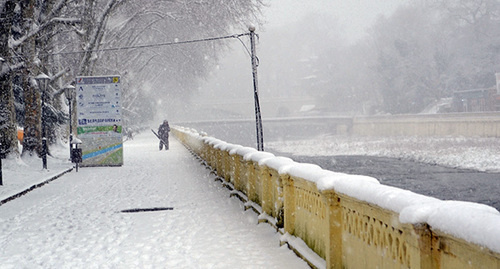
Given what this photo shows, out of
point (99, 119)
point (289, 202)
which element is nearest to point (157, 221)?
point (289, 202)

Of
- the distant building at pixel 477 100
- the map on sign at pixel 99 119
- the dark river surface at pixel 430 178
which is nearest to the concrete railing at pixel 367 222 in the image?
the map on sign at pixel 99 119

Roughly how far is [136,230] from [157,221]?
862 millimetres

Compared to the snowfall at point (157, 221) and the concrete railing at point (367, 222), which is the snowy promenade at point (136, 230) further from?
the concrete railing at point (367, 222)

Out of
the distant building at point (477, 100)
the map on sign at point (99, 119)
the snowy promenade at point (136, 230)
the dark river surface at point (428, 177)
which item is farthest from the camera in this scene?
the distant building at point (477, 100)

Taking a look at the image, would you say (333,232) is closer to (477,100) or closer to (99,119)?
(99,119)

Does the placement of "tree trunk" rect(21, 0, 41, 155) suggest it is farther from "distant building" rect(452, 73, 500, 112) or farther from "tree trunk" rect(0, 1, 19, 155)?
"distant building" rect(452, 73, 500, 112)

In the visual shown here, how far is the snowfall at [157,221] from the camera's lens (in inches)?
159

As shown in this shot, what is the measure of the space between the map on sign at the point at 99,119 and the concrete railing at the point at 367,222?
584 inches

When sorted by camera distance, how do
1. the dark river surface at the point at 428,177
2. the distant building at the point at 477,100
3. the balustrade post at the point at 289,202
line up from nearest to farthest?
the balustrade post at the point at 289,202 → the dark river surface at the point at 428,177 → the distant building at the point at 477,100

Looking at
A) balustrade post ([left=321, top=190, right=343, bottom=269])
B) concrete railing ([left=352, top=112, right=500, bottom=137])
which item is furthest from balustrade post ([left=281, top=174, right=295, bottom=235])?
concrete railing ([left=352, top=112, right=500, bottom=137])

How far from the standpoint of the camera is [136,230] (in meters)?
9.64

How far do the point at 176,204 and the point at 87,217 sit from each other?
209 cm

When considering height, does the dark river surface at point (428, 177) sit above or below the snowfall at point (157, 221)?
below

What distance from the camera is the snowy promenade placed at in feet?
24.8
